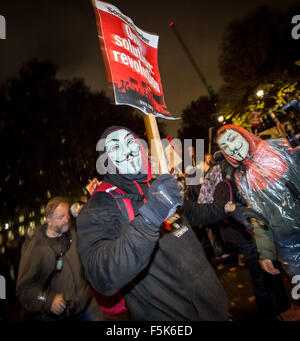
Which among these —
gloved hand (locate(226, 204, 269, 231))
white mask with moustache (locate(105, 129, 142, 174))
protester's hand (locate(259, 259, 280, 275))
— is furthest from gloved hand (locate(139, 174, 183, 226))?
protester's hand (locate(259, 259, 280, 275))

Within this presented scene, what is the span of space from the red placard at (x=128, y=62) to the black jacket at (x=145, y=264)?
74cm

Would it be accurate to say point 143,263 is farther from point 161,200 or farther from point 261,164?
point 261,164

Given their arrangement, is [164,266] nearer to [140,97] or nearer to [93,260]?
[93,260]

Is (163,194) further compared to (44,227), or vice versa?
(44,227)

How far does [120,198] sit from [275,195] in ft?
7.24

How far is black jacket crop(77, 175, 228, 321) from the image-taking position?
1.24m

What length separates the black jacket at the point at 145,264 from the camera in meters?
1.24

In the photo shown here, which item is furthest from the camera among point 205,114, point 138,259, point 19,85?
point 205,114

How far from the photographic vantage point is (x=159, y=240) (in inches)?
70.9

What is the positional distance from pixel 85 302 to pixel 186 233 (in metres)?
2.03

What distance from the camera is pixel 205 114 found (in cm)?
3956

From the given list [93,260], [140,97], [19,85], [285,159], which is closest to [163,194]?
[93,260]
